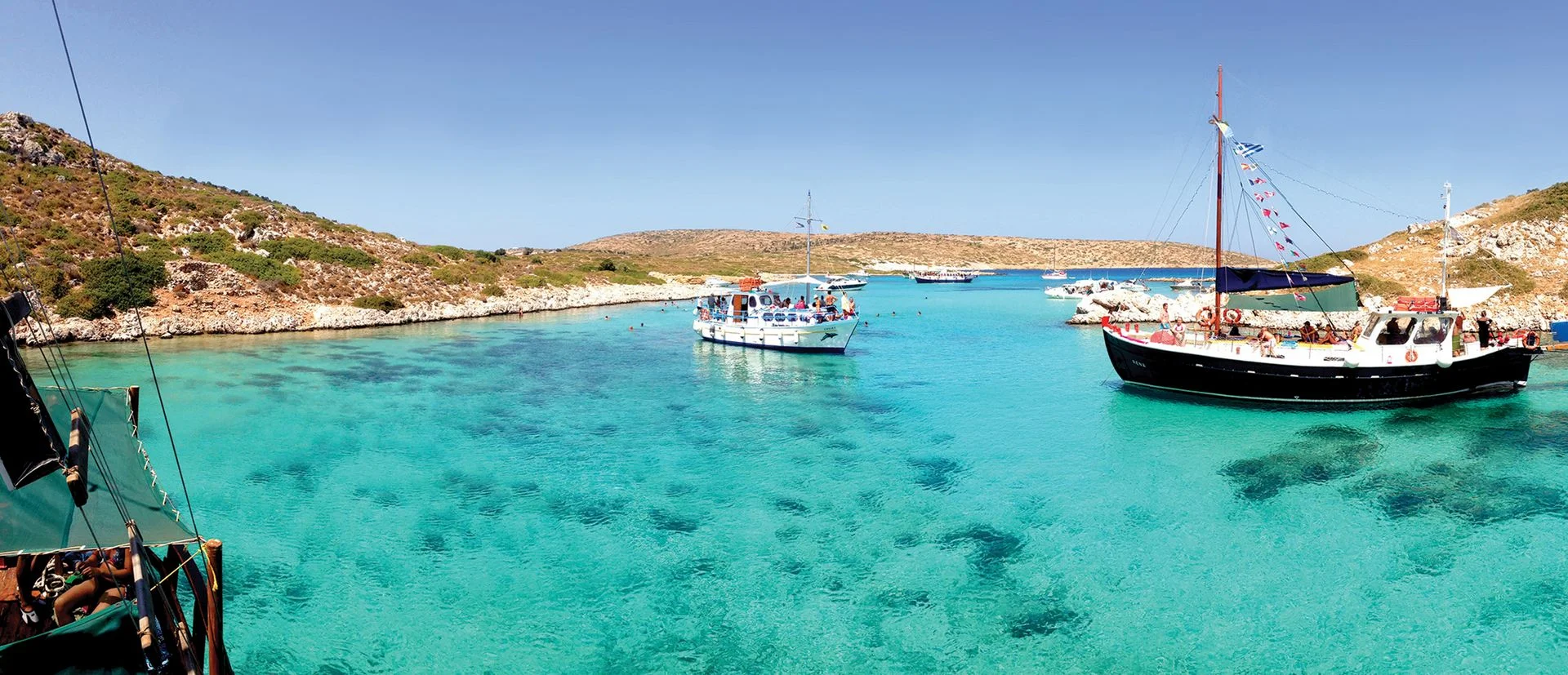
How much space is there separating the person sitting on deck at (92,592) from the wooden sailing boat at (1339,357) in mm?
29997

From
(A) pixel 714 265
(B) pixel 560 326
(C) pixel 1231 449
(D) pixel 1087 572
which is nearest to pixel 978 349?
(C) pixel 1231 449

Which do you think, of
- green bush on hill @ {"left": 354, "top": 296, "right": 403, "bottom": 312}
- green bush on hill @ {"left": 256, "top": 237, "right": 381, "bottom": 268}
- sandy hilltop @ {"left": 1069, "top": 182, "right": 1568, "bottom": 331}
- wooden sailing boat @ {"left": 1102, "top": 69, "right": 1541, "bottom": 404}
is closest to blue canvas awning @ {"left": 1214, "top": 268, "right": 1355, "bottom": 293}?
wooden sailing boat @ {"left": 1102, "top": 69, "right": 1541, "bottom": 404}

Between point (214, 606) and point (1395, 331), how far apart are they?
3465cm

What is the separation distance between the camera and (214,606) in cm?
810

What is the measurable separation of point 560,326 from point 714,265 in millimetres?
78704

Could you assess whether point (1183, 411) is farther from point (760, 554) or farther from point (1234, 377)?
point (760, 554)

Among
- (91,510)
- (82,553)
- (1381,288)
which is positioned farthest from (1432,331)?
(82,553)

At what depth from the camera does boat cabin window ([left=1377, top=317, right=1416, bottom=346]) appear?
93.0 ft

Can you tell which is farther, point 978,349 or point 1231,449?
point 978,349

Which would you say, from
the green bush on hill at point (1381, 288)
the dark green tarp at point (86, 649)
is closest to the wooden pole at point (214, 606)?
the dark green tarp at point (86, 649)

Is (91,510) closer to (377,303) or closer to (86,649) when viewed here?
(86,649)

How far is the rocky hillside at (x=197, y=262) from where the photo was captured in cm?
4609

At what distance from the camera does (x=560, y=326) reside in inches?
2295

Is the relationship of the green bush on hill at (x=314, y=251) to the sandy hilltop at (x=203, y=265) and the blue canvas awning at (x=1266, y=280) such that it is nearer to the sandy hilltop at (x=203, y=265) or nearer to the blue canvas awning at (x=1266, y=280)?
the sandy hilltop at (x=203, y=265)
